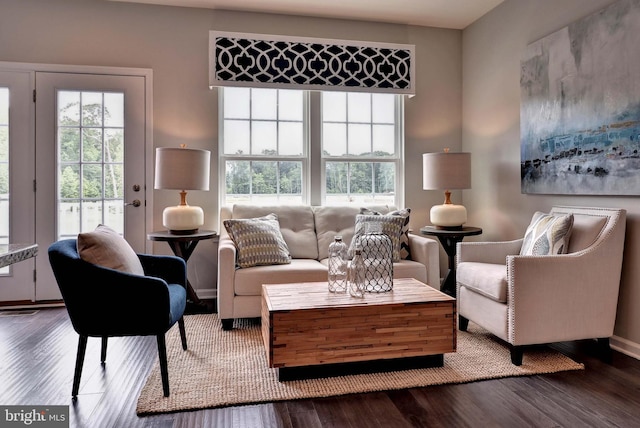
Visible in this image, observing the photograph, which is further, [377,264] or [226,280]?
[226,280]

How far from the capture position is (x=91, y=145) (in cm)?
369

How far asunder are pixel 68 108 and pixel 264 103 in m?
1.66

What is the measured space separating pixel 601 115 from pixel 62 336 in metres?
3.77

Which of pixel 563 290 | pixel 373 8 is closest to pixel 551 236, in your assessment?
pixel 563 290

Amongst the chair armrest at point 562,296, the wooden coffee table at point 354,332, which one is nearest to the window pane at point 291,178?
the wooden coffee table at point 354,332

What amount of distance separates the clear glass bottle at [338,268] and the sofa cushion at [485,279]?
0.84m

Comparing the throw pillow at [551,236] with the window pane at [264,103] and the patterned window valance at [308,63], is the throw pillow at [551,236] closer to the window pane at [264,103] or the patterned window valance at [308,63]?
the patterned window valance at [308,63]

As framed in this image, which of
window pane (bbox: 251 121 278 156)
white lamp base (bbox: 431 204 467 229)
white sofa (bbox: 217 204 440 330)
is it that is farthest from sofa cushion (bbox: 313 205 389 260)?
window pane (bbox: 251 121 278 156)

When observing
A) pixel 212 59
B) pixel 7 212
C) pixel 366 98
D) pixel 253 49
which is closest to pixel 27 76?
pixel 7 212

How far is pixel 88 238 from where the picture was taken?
204 cm

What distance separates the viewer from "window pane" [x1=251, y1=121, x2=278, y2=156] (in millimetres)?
4012

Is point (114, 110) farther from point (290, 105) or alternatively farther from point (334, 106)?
point (334, 106)

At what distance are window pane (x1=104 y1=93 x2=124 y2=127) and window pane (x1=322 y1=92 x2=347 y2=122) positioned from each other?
70.8 inches

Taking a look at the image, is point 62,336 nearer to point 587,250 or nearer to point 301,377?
point 301,377
